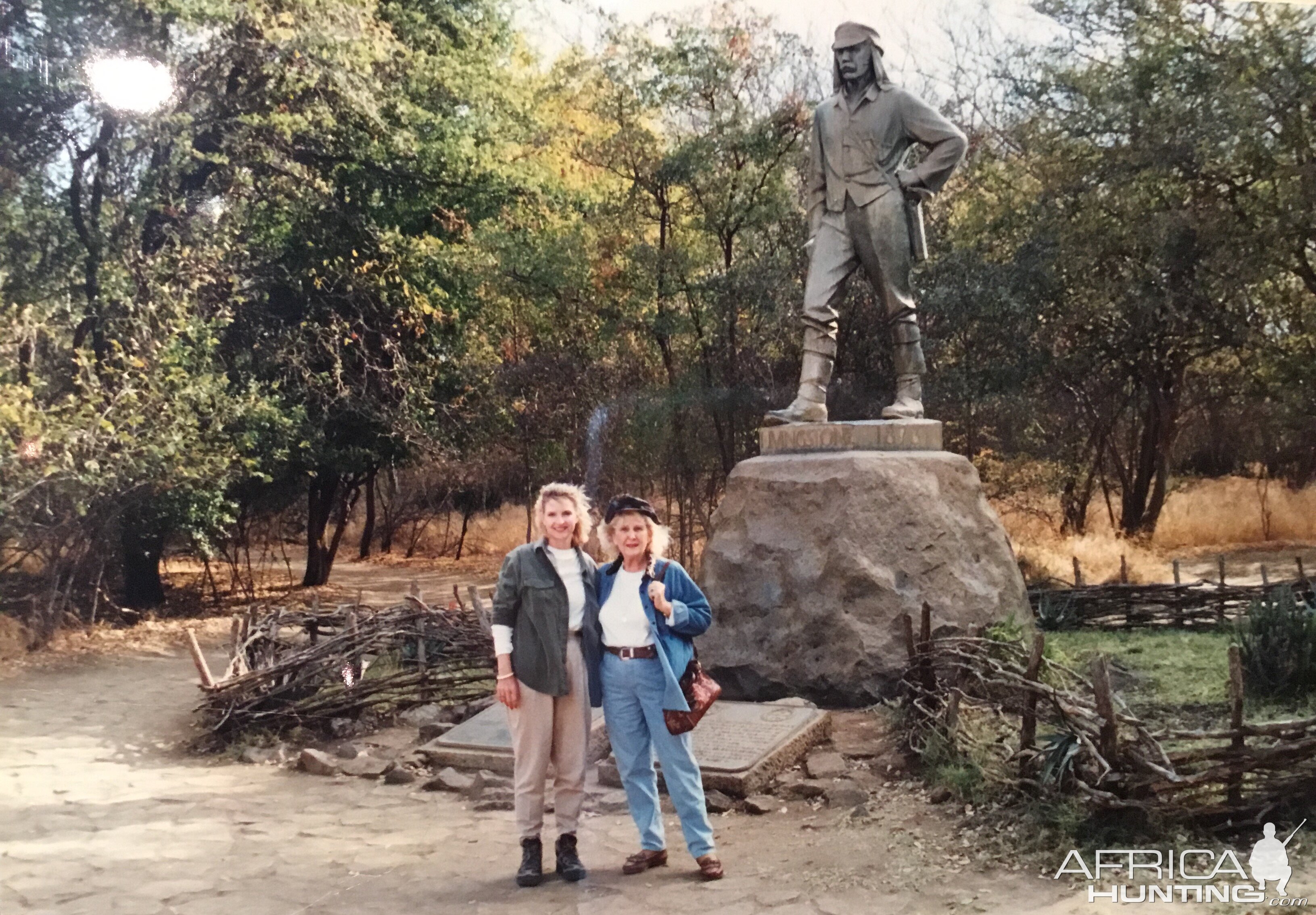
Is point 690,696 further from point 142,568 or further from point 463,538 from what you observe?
point 142,568

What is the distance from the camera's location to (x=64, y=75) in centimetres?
464

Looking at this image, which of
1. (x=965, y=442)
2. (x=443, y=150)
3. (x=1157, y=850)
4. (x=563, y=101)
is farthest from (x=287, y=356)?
(x=1157, y=850)

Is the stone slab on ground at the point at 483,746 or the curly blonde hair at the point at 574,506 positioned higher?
the curly blonde hair at the point at 574,506

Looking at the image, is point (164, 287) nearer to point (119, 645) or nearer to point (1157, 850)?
point (119, 645)

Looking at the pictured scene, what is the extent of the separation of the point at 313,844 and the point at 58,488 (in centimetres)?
301

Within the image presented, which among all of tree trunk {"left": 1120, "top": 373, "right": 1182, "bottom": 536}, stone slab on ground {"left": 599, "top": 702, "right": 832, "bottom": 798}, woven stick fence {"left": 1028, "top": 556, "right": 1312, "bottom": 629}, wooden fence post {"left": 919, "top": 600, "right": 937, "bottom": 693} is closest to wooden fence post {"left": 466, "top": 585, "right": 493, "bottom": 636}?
stone slab on ground {"left": 599, "top": 702, "right": 832, "bottom": 798}

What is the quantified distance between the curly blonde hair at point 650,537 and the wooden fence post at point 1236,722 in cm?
154

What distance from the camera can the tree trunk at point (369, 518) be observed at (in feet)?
23.0

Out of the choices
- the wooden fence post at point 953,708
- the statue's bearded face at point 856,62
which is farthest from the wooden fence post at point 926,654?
the statue's bearded face at point 856,62

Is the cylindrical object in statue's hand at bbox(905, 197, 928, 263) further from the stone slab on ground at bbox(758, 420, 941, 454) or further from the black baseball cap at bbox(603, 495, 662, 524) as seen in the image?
the black baseball cap at bbox(603, 495, 662, 524)

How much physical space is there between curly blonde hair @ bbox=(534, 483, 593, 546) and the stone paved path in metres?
0.94

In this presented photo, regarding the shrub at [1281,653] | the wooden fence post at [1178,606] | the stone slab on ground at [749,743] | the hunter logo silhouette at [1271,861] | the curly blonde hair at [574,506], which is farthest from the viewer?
the wooden fence post at [1178,606]

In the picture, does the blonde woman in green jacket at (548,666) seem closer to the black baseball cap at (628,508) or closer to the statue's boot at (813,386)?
the black baseball cap at (628,508)

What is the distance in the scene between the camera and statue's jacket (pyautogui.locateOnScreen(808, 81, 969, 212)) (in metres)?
4.59
